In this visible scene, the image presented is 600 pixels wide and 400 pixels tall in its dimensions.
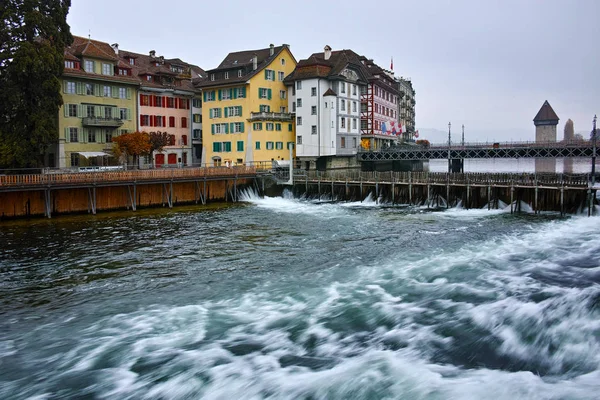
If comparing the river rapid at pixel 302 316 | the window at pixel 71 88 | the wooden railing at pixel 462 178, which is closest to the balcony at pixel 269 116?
the wooden railing at pixel 462 178

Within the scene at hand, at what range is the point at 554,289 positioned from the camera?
779 inches

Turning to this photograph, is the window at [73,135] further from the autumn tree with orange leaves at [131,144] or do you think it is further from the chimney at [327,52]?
the chimney at [327,52]

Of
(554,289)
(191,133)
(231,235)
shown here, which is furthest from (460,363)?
(191,133)

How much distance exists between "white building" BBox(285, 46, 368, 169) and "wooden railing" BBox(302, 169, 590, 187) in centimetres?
1018

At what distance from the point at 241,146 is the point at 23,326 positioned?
5402 centimetres

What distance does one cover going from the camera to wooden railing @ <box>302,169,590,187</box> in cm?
4259

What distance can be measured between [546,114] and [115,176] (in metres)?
143

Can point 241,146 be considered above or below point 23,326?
above

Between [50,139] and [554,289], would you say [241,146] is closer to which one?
[50,139]

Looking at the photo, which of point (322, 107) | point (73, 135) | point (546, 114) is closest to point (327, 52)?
point (322, 107)

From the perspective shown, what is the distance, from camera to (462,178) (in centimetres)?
4881

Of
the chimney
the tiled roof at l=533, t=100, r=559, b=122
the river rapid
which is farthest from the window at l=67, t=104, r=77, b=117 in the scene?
the tiled roof at l=533, t=100, r=559, b=122

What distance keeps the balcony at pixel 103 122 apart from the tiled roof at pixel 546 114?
433 feet

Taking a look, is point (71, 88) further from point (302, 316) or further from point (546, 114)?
point (546, 114)
